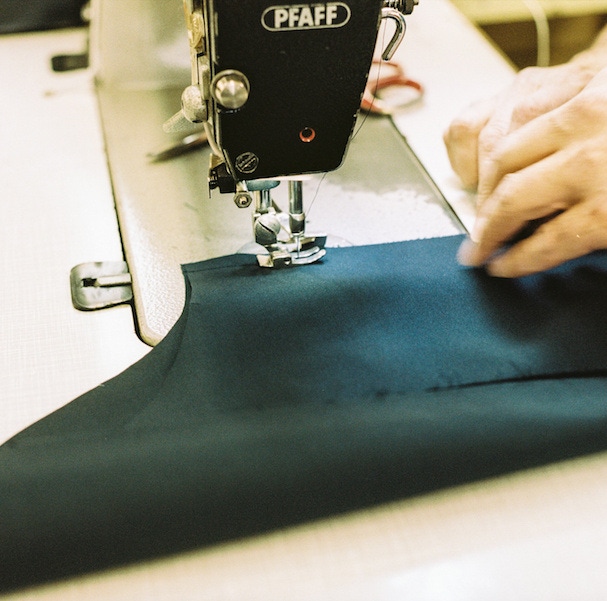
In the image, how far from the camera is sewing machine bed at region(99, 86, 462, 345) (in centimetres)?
74

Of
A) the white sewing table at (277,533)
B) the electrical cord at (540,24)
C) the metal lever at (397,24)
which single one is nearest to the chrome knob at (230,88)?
the metal lever at (397,24)

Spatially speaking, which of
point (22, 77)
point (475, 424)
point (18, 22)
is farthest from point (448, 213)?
point (18, 22)

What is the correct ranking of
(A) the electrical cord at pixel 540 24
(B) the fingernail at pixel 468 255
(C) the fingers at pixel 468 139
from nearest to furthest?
(B) the fingernail at pixel 468 255 < (C) the fingers at pixel 468 139 < (A) the electrical cord at pixel 540 24

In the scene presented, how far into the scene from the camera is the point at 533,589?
0.49m

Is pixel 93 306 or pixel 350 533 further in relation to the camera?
pixel 93 306

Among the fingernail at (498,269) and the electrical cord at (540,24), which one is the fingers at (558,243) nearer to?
the fingernail at (498,269)

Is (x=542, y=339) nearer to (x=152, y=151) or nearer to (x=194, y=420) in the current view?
(x=194, y=420)

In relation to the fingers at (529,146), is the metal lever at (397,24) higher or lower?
higher

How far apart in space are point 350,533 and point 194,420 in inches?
6.1

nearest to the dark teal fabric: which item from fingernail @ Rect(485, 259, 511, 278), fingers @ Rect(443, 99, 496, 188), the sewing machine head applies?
fingernail @ Rect(485, 259, 511, 278)

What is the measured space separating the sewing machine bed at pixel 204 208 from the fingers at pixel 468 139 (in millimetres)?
46

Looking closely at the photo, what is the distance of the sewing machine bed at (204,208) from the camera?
74 centimetres

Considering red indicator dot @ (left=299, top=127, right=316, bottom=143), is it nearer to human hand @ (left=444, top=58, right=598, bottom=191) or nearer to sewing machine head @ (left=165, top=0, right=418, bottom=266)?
sewing machine head @ (left=165, top=0, right=418, bottom=266)

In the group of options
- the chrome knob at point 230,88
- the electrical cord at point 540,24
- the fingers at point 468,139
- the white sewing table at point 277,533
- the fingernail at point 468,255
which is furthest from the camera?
the electrical cord at point 540,24
